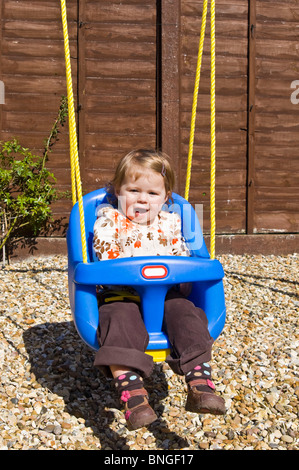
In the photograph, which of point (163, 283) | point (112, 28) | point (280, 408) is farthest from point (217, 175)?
point (163, 283)

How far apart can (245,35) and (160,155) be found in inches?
145

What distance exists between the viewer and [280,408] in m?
2.37

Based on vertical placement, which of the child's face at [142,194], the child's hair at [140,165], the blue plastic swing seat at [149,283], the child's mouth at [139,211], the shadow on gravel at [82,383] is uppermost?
the child's hair at [140,165]

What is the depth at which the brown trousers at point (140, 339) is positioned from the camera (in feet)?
5.78

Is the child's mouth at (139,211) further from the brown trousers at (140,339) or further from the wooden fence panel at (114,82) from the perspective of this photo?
the wooden fence panel at (114,82)

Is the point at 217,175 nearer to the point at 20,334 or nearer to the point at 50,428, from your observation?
the point at 20,334

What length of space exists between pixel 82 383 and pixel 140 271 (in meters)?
1.03

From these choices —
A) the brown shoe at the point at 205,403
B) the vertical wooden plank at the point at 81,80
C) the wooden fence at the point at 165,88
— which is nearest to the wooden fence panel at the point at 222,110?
the wooden fence at the point at 165,88

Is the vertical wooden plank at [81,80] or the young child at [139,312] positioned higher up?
the vertical wooden plank at [81,80]

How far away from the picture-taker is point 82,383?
2590 mm

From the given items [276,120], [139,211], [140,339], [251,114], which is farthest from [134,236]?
[276,120]

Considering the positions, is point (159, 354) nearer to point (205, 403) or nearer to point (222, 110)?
point (205, 403)

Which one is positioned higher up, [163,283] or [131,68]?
[131,68]
